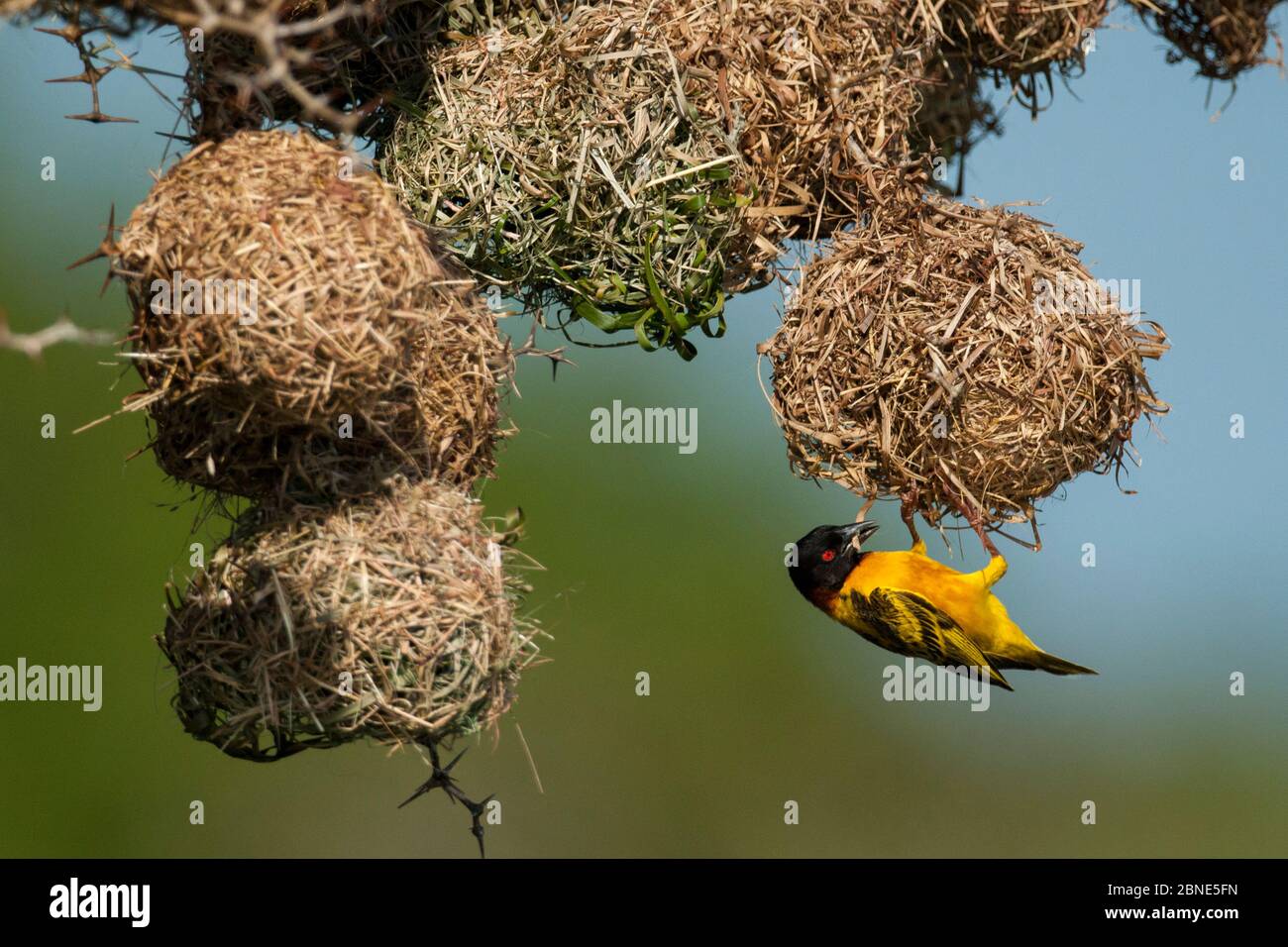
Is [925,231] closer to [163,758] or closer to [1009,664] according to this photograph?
[1009,664]

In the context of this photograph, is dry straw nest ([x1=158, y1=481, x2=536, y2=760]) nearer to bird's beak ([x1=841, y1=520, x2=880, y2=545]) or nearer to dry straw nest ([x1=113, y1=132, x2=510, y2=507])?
dry straw nest ([x1=113, y1=132, x2=510, y2=507])

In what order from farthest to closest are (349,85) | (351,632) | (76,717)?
1. (76,717)
2. (349,85)
3. (351,632)

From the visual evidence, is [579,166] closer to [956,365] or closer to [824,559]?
[956,365]

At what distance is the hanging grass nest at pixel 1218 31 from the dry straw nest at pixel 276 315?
11.3 ft

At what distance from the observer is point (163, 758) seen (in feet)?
39.3

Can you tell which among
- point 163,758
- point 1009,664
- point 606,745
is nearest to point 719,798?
point 606,745

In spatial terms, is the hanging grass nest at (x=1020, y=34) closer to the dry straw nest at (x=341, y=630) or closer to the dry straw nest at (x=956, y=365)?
the dry straw nest at (x=956, y=365)

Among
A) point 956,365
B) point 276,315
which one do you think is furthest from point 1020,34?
point 276,315

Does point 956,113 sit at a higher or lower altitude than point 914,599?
higher

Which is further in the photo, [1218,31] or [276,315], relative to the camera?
[1218,31]

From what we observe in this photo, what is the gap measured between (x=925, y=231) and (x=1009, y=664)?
1.85m

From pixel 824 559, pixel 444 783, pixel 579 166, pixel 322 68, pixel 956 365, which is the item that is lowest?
pixel 444 783

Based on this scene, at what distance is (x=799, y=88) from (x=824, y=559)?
175 cm

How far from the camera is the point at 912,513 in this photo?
442 cm
